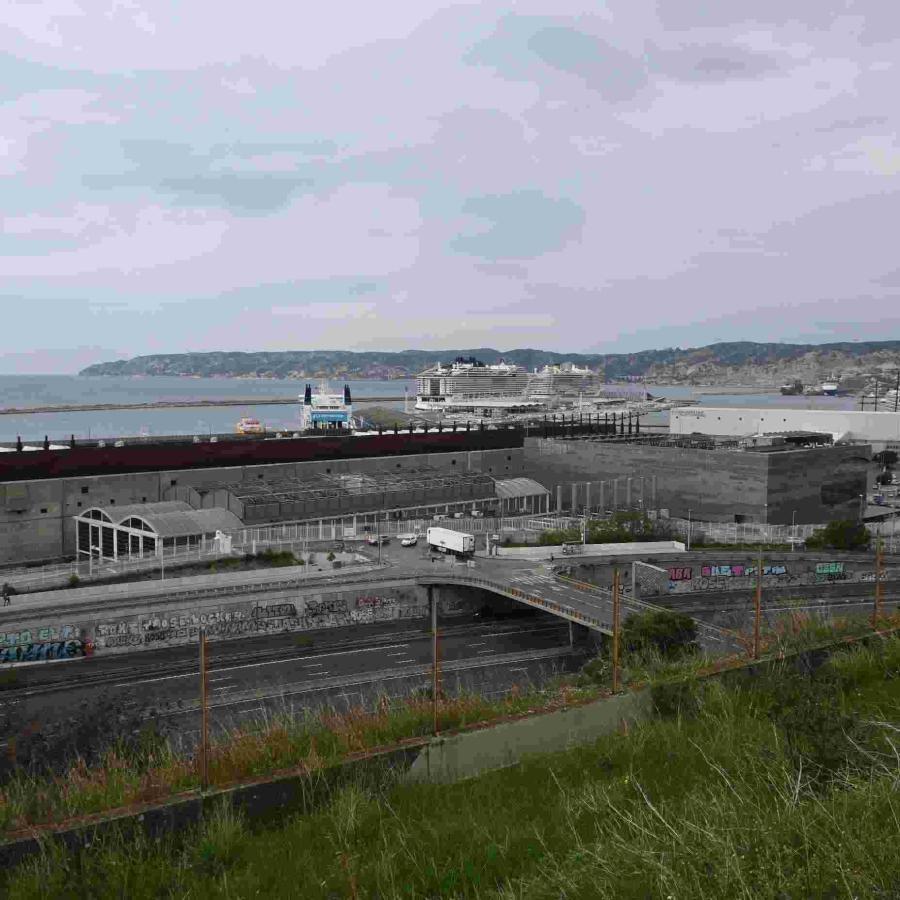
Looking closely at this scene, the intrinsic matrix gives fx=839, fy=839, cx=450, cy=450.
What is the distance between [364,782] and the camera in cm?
470

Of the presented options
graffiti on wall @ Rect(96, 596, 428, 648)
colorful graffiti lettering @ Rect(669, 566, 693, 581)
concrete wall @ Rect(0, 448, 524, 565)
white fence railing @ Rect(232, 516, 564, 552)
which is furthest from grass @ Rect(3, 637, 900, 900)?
concrete wall @ Rect(0, 448, 524, 565)

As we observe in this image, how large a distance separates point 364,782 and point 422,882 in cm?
130

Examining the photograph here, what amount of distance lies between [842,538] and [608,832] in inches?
860

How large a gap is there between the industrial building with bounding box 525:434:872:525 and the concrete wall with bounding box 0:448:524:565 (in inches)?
363

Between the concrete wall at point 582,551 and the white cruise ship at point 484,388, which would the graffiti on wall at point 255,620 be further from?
the white cruise ship at point 484,388

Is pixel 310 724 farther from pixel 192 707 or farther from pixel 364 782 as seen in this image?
pixel 192 707

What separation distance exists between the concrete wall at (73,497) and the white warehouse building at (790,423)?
71.0 ft

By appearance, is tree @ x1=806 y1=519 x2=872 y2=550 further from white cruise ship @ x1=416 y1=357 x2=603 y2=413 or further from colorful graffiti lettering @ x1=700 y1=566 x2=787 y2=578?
white cruise ship @ x1=416 y1=357 x2=603 y2=413

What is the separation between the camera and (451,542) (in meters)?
21.3

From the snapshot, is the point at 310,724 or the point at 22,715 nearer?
the point at 310,724

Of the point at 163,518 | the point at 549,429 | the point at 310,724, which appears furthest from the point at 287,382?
the point at 310,724

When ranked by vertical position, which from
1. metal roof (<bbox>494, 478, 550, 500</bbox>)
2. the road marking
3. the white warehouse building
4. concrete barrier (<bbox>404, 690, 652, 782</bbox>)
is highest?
concrete barrier (<bbox>404, 690, 652, 782</bbox>)

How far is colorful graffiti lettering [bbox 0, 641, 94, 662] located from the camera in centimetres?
1510

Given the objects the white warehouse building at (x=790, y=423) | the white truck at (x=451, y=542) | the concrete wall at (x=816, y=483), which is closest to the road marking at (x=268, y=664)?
the white truck at (x=451, y=542)
